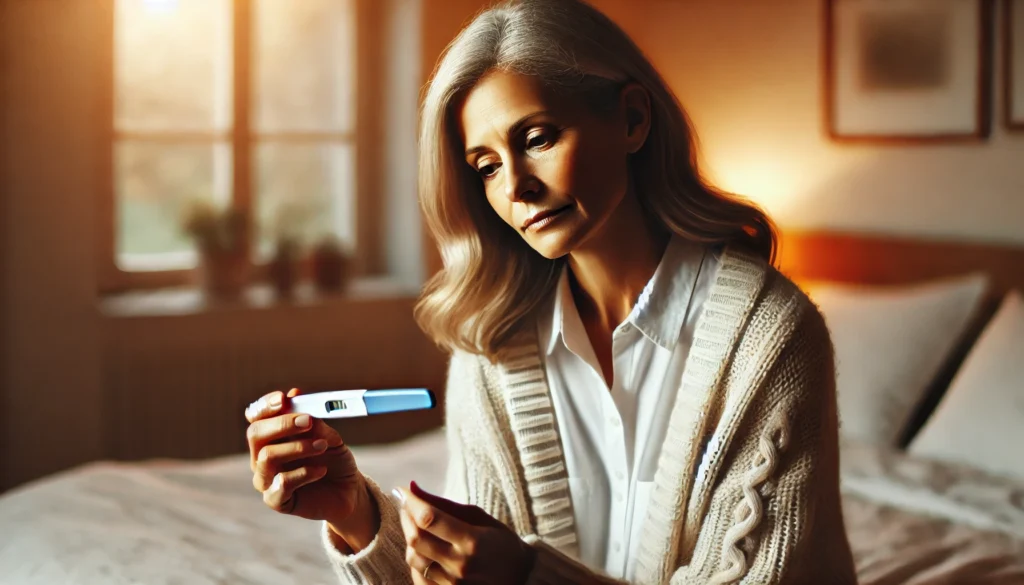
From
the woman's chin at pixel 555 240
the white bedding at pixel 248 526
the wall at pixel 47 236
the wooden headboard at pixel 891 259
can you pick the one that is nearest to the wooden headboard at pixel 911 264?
the wooden headboard at pixel 891 259

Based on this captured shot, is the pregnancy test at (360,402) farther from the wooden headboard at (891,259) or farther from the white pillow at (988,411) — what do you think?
the wooden headboard at (891,259)

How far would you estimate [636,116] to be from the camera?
1281mm

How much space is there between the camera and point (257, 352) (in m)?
3.32

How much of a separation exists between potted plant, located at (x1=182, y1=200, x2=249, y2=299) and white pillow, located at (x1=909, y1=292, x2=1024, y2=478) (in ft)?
6.40

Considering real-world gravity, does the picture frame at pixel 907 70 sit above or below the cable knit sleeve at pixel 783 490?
above

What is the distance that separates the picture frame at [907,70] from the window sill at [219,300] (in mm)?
1518

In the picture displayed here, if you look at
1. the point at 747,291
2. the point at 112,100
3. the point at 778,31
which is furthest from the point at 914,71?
the point at 112,100

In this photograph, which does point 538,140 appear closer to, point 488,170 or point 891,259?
point 488,170

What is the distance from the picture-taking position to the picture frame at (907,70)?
294 cm

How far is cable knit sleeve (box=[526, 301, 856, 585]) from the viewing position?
3.98 ft

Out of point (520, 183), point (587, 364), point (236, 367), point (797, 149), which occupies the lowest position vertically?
point (236, 367)

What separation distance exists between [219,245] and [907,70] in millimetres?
2060

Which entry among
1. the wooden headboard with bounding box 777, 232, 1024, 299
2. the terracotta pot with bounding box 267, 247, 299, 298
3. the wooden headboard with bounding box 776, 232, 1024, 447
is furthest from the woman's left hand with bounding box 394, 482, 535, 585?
the terracotta pot with bounding box 267, 247, 299, 298

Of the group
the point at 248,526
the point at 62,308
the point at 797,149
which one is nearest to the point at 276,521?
the point at 248,526
